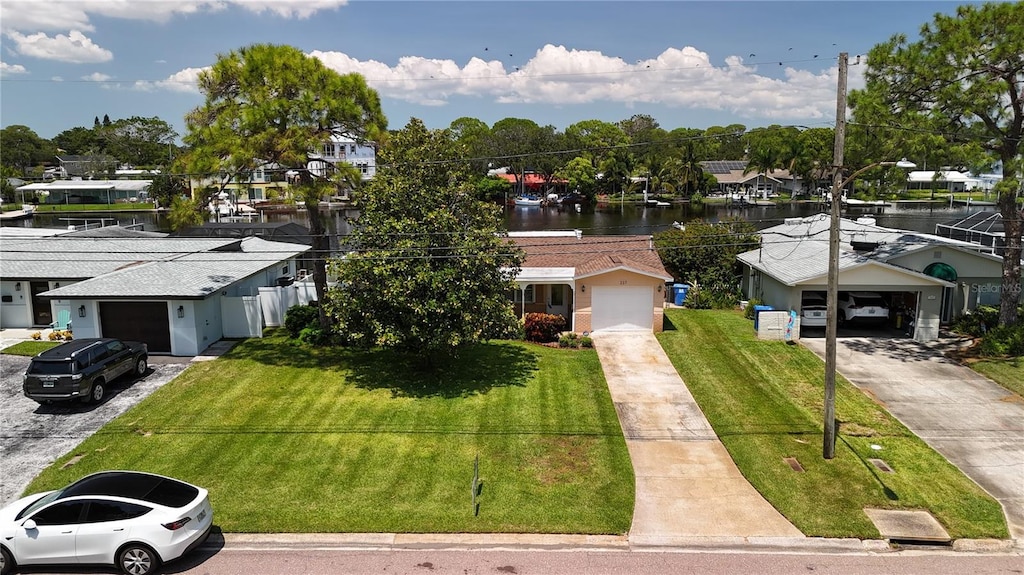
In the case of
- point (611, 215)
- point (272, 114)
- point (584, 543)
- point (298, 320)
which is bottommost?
point (584, 543)

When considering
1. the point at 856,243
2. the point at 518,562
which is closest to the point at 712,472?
the point at 518,562

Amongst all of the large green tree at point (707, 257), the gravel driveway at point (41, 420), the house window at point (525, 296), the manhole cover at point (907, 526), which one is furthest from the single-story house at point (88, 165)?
the manhole cover at point (907, 526)

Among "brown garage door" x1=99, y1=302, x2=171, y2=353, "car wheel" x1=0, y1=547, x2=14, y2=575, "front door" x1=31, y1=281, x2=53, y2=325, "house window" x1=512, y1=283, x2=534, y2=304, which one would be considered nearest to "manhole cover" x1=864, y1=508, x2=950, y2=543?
"car wheel" x1=0, y1=547, x2=14, y2=575

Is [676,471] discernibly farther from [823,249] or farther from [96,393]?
[823,249]

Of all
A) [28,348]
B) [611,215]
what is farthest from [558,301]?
[611,215]

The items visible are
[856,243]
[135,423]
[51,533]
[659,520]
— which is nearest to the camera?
[51,533]

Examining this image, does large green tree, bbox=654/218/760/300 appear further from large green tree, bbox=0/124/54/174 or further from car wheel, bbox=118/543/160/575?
large green tree, bbox=0/124/54/174

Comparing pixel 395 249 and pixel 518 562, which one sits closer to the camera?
pixel 518 562

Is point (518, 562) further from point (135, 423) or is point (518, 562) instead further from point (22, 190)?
point (22, 190)
